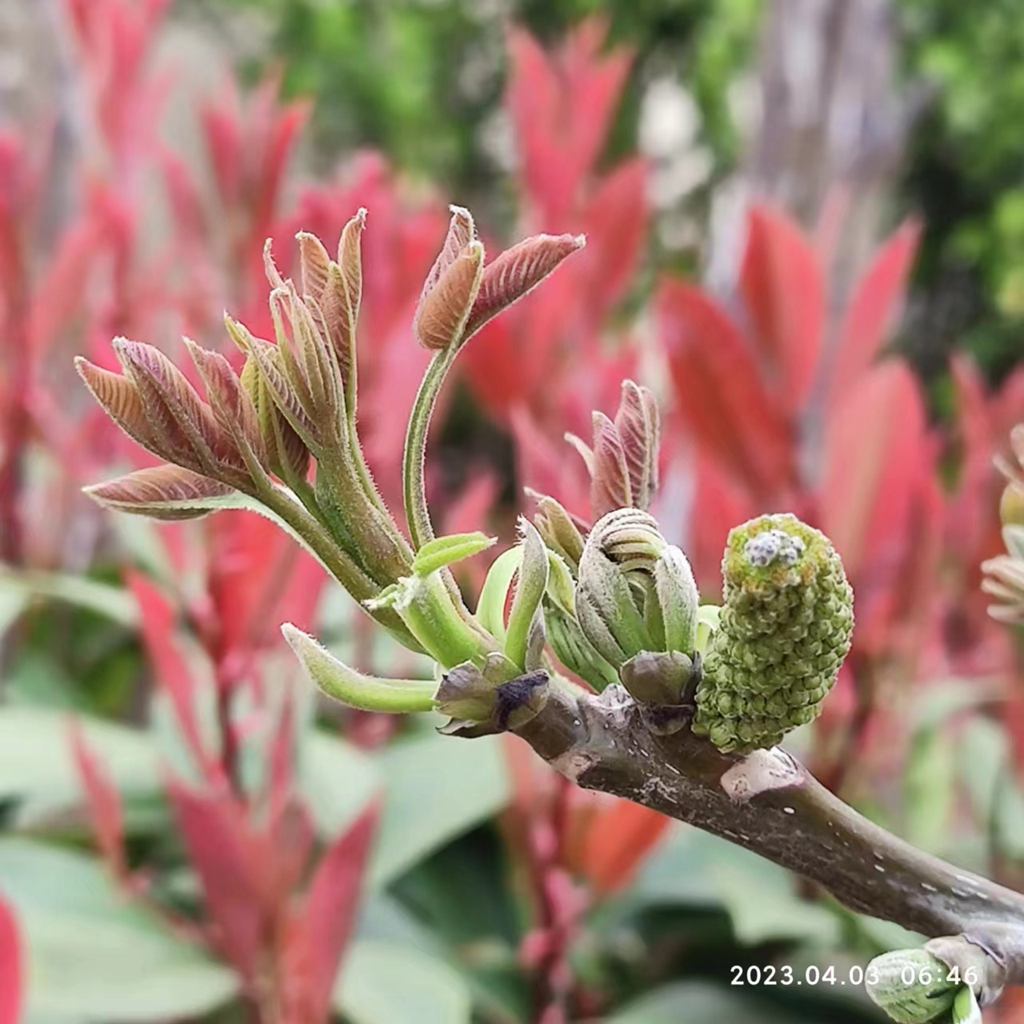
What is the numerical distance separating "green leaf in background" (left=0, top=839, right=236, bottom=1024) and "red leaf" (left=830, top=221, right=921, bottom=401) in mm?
419

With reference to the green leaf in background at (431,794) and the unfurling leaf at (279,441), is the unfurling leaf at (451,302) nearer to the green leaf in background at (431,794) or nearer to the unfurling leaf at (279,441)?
the unfurling leaf at (279,441)

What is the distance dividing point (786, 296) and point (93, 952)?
1.40 feet

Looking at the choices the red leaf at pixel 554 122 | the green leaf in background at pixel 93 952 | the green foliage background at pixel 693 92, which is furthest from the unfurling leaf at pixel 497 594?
the green foliage background at pixel 693 92

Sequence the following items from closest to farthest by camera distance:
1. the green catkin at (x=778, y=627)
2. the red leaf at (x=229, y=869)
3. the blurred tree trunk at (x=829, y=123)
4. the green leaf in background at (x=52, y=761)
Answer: the green catkin at (x=778, y=627) → the red leaf at (x=229, y=869) → the green leaf in background at (x=52, y=761) → the blurred tree trunk at (x=829, y=123)

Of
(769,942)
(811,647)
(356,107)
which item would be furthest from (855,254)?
(356,107)

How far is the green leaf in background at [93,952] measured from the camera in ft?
1.35

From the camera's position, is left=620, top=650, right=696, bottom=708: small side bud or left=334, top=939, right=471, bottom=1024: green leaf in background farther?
left=334, top=939, right=471, bottom=1024: green leaf in background

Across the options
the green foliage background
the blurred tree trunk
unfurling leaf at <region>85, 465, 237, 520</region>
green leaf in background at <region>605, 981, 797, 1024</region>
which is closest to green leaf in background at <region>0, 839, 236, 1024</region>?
green leaf in background at <region>605, 981, 797, 1024</region>

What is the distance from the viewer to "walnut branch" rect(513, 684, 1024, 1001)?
17 cm

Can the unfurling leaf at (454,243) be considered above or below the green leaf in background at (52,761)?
above

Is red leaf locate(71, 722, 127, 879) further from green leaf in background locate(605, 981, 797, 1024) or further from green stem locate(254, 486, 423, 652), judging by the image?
green stem locate(254, 486, 423, 652)

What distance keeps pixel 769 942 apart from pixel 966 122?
8.84 feet

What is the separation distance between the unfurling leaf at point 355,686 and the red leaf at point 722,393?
39 cm

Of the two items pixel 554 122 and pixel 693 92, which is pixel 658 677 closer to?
pixel 554 122
